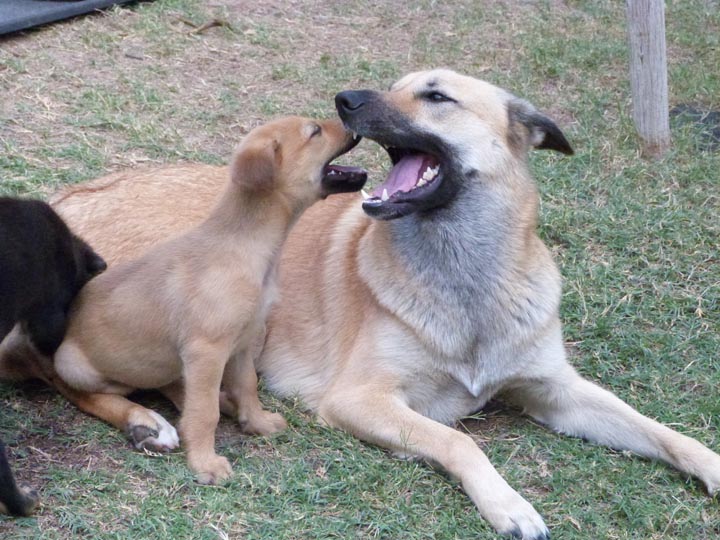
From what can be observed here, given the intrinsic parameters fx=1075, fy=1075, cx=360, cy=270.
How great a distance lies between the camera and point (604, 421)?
14.9 feet

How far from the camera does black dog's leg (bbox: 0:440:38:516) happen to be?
3482 millimetres

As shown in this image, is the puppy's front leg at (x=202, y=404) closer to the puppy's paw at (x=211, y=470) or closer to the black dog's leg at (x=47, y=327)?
the puppy's paw at (x=211, y=470)

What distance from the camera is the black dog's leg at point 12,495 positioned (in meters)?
3.48

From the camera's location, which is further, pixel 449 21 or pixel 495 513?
pixel 449 21

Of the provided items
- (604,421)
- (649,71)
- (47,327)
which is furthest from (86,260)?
(649,71)

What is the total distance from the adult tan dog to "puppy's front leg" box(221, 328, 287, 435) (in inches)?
9.8

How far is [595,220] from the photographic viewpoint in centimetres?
625

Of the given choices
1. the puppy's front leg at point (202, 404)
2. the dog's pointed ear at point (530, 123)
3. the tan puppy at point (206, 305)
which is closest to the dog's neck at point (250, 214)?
the tan puppy at point (206, 305)

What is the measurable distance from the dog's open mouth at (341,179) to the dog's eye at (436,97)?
577 millimetres

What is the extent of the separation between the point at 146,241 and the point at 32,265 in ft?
3.16

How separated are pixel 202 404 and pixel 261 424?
19.0 inches

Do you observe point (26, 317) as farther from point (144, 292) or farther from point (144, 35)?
point (144, 35)

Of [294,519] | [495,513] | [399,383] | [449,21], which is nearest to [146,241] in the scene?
[399,383]

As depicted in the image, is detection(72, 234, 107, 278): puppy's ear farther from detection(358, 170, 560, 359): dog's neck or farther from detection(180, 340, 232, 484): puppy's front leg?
detection(358, 170, 560, 359): dog's neck
